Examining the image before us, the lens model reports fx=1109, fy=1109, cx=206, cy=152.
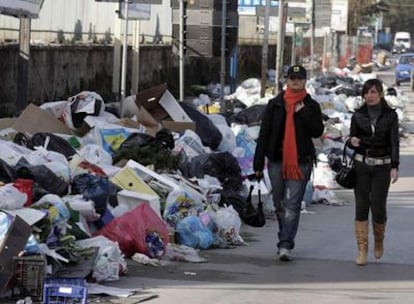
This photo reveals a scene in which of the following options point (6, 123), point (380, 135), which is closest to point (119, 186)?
point (380, 135)

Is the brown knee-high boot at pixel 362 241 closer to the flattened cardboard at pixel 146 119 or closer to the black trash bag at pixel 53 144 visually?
the black trash bag at pixel 53 144

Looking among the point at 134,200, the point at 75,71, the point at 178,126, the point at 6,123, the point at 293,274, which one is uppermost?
the point at 75,71

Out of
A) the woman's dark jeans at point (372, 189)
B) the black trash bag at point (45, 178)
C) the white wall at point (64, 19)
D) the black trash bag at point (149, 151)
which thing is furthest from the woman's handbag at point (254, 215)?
the white wall at point (64, 19)

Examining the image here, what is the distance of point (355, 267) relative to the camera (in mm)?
10219

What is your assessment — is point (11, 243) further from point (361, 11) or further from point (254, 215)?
point (361, 11)

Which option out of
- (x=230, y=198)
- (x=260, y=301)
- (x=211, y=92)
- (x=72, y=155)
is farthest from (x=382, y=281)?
(x=211, y=92)

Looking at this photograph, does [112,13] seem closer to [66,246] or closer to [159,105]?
[159,105]

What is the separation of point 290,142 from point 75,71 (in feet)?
48.9

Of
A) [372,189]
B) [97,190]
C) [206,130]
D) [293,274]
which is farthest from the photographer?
[206,130]

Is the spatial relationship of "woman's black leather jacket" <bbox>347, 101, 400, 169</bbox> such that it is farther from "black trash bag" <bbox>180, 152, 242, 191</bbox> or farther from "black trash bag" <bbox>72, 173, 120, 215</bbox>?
"black trash bag" <bbox>180, 152, 242, 191</bbox>

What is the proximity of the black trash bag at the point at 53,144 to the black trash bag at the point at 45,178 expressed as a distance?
2160mm

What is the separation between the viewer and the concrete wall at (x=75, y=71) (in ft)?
66.0

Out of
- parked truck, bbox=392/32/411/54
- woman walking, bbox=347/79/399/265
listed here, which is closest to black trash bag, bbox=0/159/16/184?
woman walking, bbox=347/79/399/265

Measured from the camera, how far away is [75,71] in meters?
24.7
